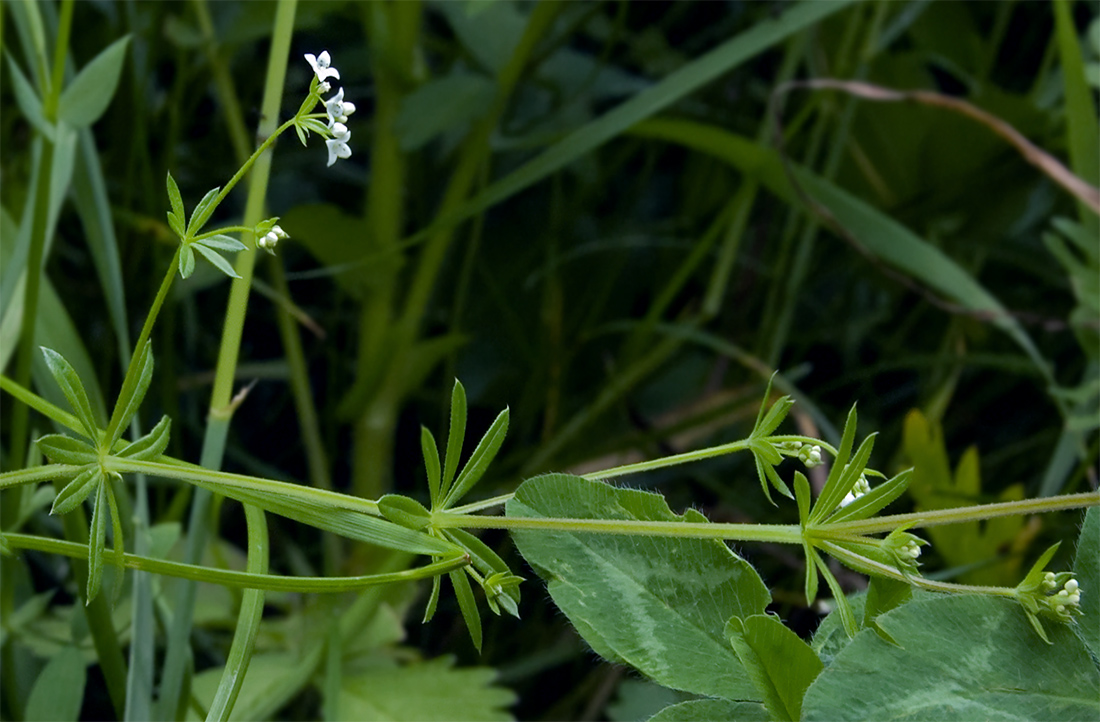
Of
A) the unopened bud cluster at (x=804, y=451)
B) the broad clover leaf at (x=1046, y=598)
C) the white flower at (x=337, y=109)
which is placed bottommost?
the broad clover leaf at (x=1046, y=598)

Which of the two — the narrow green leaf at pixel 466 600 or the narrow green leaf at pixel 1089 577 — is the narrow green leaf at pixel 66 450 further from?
the narrow green leaf at pixel 1089 577

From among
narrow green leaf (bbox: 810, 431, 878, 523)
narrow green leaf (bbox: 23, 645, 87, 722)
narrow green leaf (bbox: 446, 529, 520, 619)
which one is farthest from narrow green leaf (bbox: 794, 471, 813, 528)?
narrow green leaf (bbox: 23, 645, 87, 722)

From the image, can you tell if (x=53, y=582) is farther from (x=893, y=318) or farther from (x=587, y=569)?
(x=893, y=318)

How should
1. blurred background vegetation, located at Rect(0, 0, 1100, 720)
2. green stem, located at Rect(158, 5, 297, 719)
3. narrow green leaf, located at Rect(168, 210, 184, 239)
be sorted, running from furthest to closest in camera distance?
blurred background vegetation, located at Rect(0, 0, 1100, 720) → green stem, located at Rect(158, 5, 297, 719) → narrow green leaf, located at Rect(168, 210, 184, 239)

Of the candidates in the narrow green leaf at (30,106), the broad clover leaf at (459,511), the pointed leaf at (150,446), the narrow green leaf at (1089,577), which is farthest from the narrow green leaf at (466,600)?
the narrow green leaf at (30,106)

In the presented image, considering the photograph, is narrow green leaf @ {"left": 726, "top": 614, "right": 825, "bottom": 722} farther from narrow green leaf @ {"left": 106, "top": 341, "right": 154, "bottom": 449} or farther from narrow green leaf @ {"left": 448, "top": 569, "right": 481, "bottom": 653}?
narrow green leaf @ {"left": 106, "top": 341, "right": 154, "bottom": 449}

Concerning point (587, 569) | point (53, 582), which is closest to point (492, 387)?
point (53, 582)
